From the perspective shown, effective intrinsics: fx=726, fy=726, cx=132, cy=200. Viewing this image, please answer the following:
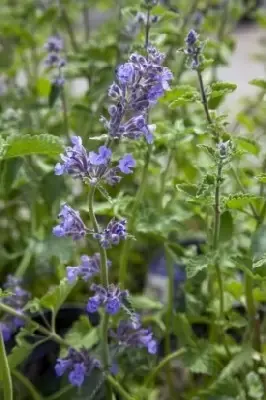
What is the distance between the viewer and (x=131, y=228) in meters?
0.77

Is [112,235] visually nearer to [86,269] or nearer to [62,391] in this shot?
[86,269]

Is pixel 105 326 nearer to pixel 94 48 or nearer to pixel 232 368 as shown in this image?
pixel 232 368

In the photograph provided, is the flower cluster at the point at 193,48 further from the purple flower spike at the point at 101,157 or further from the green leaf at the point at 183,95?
the purple flower spike at the point at 101,157

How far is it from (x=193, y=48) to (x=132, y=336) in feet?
0.95

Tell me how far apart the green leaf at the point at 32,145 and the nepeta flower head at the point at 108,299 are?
5.1 inches

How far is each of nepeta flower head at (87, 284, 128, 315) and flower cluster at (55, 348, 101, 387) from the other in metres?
0.09

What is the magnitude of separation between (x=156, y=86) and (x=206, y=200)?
13 cm

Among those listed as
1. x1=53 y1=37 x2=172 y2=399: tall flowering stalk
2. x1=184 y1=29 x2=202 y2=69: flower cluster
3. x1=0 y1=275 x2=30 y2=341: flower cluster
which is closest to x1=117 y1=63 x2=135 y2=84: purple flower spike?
x1=53 y1=37 x2=172 y2=399: tall flowering stalk

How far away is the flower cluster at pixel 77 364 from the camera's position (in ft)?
2.27

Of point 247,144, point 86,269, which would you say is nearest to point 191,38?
point 247,144

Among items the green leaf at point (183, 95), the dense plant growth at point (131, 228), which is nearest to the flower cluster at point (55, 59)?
the dense plant growth at point (131, 228)

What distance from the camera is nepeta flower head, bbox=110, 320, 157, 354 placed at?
2.35 feet

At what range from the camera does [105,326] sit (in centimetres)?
71

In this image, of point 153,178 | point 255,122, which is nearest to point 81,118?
point 153,178
